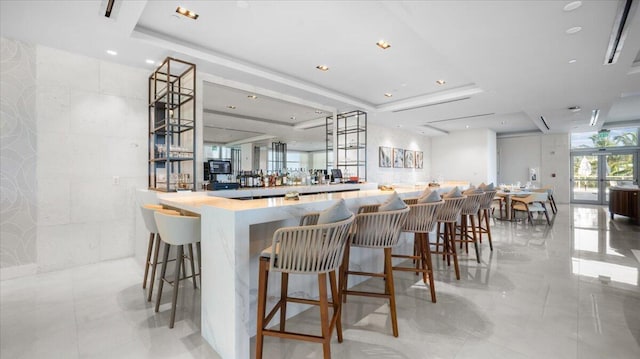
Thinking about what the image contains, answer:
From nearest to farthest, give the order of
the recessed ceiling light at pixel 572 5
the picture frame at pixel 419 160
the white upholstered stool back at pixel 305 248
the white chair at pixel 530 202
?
the white upholstered stool back at pixel 305 248, the recessed ceiling light at pixel 572 5, the white chair at pixel 530 202, the picture frame at pixel 419 160

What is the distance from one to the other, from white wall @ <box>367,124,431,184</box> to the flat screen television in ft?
18.5

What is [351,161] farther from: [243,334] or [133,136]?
[243,334]

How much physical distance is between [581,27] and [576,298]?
2800 millimetres

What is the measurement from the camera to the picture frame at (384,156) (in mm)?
9445

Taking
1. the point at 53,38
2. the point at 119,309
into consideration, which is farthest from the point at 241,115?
the point at 119,309

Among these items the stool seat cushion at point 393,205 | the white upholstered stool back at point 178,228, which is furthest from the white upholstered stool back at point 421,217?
the white upholstered stool back at point 178,228

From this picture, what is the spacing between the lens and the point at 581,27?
292 cm

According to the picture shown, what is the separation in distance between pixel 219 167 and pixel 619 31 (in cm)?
507

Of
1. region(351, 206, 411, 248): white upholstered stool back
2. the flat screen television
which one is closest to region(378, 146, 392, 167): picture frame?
the flat screen television

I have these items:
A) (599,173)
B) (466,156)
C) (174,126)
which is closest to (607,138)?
(599,173)

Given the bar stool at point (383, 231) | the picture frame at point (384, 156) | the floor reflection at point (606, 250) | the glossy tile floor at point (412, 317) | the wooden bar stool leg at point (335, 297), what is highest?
the picture frame at point (384, 156)

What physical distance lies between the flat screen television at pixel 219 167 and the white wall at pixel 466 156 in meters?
8.39

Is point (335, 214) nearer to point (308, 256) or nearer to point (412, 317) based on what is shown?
point (308, 256)

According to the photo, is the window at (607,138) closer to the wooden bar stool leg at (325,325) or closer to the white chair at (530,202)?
the white chair at (530,202)
